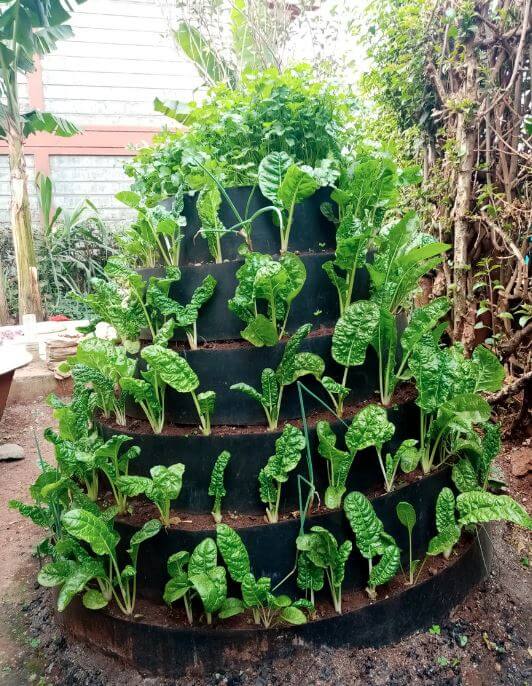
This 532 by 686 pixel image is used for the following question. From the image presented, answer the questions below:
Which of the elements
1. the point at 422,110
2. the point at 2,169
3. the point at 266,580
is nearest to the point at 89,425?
the point at 266,580

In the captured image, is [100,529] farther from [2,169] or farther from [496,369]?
[2,169]

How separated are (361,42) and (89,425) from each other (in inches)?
119

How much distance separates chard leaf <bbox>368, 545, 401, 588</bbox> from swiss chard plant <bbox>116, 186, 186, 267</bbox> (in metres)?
1.22

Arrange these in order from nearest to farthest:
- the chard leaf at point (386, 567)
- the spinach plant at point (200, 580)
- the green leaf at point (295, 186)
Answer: the spinach plant at point (200, 580)
the chard leaf at point (386, 567)
the green leaf at point (295, 186)

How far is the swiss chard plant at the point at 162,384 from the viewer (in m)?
1.52

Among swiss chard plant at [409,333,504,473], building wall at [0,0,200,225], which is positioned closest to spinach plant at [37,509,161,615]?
swiss chard plant at [409,333,504,473]

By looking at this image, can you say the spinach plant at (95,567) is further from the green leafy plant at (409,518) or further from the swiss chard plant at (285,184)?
the swiss chard plant at (285,184)

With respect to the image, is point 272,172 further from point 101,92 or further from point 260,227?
point 101,92

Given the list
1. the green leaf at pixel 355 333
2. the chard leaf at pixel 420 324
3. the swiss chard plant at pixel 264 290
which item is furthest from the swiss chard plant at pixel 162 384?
the chard leaf at pixel 420 324

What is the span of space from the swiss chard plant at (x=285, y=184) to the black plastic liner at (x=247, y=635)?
3.88 feet

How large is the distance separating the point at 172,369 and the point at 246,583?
2.10 ft

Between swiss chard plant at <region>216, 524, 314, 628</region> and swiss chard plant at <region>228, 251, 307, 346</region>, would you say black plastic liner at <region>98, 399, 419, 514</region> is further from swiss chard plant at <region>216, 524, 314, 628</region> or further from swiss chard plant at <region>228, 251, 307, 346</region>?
swiss chard plant at <region>228, 251, 307, 346</region>

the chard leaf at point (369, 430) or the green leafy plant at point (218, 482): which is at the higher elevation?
the chard leaf at point (369, 430)

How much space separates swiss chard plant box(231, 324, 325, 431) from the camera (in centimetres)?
155
